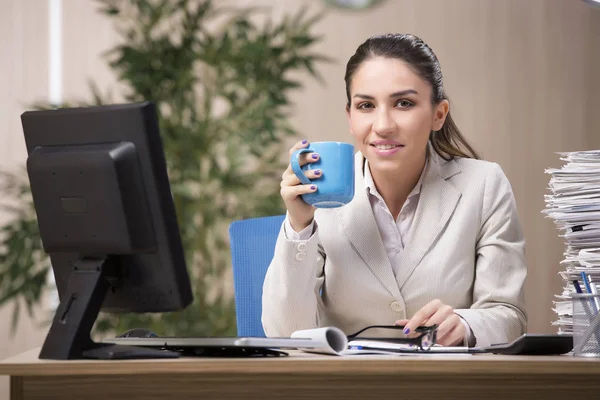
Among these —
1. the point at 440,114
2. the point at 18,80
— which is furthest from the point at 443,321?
the point at 18,80

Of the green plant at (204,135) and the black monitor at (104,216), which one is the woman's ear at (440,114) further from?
the green plant at (204,135)

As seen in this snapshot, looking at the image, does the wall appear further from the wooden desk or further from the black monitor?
the wooden desk

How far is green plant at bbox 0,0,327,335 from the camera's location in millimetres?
3615

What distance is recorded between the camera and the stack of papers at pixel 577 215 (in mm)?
1418

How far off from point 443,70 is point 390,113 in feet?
8.01

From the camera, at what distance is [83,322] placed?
114 cm

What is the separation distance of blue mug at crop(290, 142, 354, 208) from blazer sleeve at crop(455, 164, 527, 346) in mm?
421

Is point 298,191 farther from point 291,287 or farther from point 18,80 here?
point 18,80

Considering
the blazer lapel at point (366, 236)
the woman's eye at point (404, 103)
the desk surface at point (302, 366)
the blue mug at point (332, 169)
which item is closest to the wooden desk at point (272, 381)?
the desk surface at point (302, 366)

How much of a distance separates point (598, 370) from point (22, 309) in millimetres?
3326

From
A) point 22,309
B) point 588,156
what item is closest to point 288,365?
point 588,156

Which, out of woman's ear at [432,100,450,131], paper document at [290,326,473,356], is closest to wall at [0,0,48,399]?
woman's ear at [432,100,450,131]

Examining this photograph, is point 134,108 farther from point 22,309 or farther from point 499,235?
point 22,309

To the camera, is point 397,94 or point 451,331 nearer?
point 451,331
